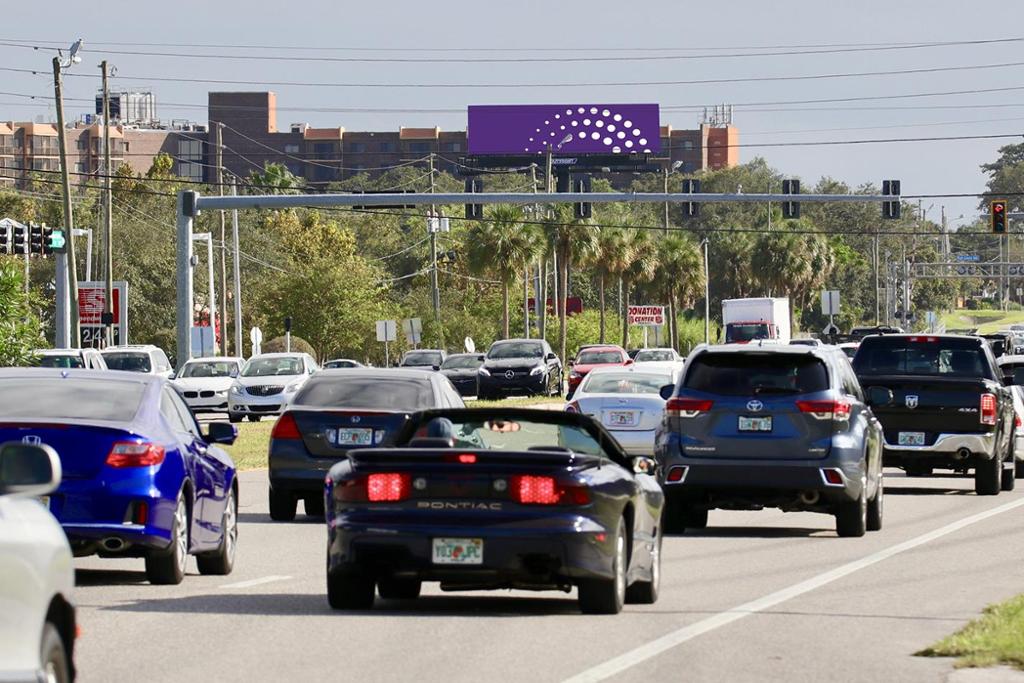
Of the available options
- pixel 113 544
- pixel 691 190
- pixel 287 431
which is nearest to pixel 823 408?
pixel 287 431

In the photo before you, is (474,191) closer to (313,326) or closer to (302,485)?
(302,485)

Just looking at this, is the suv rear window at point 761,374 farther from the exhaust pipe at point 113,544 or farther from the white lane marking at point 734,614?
the exhaust pipe at point 113,544

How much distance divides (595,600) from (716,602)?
4.32ft

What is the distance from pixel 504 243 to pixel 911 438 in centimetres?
6122

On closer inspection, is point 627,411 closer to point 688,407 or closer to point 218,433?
point 688,407

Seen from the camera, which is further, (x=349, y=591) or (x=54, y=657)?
(x=349, y=591)

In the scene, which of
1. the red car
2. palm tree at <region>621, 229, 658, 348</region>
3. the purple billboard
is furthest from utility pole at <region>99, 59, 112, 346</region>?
the purple billboard

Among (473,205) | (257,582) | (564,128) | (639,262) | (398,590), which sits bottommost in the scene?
(257,582)

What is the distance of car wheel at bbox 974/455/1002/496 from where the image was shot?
25.6 metres

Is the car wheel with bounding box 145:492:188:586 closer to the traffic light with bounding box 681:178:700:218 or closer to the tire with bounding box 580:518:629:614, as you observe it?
the tire with bounding box 580:518:629:614

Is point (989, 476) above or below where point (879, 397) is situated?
below

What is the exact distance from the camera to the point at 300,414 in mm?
21156

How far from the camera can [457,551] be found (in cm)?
1236

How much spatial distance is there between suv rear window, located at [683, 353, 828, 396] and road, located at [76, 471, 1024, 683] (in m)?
1.53
